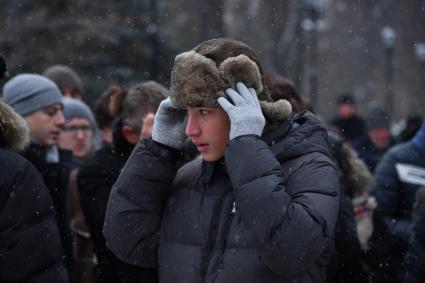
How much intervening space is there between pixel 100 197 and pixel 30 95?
0.91 metres

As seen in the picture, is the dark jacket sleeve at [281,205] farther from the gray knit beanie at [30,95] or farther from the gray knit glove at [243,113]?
the gray knit beanie at [30,95]

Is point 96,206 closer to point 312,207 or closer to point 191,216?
point 191,216

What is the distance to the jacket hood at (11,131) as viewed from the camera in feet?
13.8

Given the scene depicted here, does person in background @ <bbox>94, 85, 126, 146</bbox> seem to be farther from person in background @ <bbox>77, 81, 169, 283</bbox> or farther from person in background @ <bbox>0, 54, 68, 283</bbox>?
person in background @ <bbox>0, 54, 68, 283</bbox>

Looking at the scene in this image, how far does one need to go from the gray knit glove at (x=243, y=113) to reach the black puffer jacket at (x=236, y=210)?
0.05 metres

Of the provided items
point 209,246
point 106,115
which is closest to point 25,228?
point 209,246

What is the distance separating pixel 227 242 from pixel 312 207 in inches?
15.9

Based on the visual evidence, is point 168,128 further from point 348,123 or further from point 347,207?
point 348,123

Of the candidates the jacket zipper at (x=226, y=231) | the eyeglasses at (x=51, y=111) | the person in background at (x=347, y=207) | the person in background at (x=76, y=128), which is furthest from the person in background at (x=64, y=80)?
the jacket zipper at (x=226, y=231)

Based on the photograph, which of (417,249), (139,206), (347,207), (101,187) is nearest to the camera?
(139,206)

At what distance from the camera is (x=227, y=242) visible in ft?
11.0

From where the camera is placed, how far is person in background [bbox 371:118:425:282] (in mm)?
5645

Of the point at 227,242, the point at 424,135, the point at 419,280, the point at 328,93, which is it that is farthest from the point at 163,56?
the point at 328,93

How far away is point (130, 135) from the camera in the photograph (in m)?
5.12
